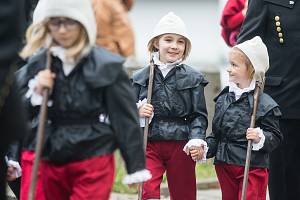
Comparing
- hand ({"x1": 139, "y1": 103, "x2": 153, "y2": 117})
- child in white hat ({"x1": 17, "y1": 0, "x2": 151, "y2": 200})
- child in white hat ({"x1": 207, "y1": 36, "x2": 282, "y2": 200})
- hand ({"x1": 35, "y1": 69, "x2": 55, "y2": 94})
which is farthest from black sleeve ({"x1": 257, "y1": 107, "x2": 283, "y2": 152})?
hand ({"x1": 35, "y1": 69, "x2": 55, "y2": 94})

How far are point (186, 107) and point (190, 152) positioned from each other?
0.36 meters

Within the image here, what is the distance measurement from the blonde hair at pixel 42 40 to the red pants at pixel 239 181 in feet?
6.41

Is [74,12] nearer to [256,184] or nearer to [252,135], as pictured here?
[252,135]

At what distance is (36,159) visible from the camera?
5.83m

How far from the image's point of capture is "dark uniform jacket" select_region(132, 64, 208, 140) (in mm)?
7777

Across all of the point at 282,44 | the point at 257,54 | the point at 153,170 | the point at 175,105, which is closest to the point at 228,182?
the point at 153,170

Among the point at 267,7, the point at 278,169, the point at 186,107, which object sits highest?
the point at 267,7

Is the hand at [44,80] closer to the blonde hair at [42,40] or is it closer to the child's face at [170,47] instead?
the blonde hair at [42,40]

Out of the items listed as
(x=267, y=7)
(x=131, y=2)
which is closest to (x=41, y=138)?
(x=131, y=2)

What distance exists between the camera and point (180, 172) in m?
7.90

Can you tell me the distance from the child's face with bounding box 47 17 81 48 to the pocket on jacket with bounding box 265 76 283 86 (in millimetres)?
2293

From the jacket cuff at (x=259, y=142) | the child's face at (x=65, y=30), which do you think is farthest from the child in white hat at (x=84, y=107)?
the jacket cuff at (x=259, y=142)

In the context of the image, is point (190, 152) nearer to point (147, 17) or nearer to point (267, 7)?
point (267, 7)

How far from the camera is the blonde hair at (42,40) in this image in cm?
593
